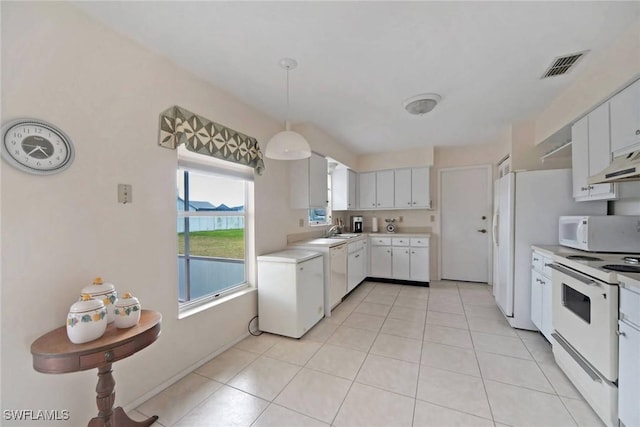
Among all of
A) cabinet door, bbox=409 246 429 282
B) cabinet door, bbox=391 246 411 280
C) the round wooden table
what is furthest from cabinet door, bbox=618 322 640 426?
cabinet door, bbox=391 246 411 280

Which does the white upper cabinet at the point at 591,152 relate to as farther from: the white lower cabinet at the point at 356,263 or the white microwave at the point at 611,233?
the white lower cabinet at the point at 356,263

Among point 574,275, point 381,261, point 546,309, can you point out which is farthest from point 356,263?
point 574,275

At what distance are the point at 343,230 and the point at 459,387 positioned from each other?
343 centimetres

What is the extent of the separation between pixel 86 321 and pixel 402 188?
4.54m

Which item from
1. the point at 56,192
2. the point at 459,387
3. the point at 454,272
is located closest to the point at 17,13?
the point at 56,192

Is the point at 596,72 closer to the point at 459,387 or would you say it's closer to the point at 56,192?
the point at 459,387

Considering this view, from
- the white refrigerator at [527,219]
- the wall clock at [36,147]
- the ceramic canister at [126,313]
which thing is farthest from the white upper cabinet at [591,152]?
the wall clock at [36,147]

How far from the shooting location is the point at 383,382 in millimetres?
1893

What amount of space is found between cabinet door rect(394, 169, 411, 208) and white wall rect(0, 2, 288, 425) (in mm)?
3630

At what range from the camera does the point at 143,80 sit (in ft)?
5.78

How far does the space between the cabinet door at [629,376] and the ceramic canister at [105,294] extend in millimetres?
2715

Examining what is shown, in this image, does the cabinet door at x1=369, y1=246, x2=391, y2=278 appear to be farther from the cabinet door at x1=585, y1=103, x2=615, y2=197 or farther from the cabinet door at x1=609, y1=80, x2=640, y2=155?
the cabinet door at x1=609, y1=80, x2=640, y2=155

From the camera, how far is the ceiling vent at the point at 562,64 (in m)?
1.90

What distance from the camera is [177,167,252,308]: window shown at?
2.19m
